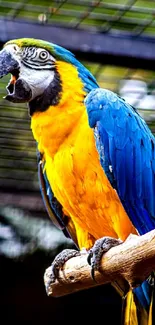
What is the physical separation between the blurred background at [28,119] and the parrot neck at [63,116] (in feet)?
1.25

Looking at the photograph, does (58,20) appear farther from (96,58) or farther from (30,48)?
(30,48)

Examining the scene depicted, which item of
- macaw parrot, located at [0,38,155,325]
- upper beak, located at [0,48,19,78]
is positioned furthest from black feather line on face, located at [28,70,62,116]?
upper beak, located at [0,48,19,78]

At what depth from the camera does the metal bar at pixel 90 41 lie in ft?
7.82

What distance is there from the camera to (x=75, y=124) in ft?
6.61

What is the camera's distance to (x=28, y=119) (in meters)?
2.77

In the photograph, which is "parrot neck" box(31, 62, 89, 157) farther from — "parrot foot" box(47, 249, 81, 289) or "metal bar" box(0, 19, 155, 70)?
"metal bar" box(0, 19, 155, 70)

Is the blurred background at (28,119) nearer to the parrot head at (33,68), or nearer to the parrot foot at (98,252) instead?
the parrot head at (33,68)

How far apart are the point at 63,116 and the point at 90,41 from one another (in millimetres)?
485

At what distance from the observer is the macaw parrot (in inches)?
77.5

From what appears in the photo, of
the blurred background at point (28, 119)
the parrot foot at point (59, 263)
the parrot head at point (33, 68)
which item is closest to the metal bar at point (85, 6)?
the blurred background at point (28, 119)

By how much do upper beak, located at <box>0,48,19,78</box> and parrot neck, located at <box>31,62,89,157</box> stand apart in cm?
13

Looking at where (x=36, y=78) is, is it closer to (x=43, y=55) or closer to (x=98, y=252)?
(x=43, y=55)

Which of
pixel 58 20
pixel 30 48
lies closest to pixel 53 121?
pixel 30 48

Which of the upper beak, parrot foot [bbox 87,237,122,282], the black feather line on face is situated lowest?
parrot foot [bbox 87,237,122,282]
